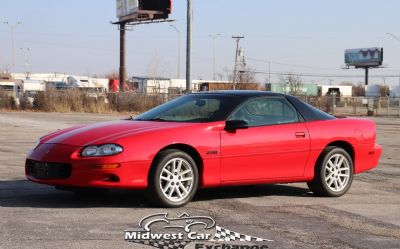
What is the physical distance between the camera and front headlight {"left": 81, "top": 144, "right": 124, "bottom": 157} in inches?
284

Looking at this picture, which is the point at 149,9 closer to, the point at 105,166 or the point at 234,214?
the point at 105,166

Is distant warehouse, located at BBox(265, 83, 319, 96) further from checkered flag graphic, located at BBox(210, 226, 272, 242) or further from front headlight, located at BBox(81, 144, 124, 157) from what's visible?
checkered flag graphic, located at BBox(210, 226, 272, 242)

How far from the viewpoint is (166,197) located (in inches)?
292

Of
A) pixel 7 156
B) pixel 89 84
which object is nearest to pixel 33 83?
pixel 89 84

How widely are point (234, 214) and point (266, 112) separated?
1.78 meters

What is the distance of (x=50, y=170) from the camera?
739 cm

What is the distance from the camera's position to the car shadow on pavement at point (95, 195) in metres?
7.62

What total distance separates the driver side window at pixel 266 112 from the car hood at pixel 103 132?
89cm

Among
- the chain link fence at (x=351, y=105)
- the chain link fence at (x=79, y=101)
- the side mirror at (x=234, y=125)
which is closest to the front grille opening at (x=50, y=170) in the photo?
the side mirror at (x=234, y=125)

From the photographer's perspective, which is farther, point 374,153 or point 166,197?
point 374,153

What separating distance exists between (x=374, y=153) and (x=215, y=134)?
2.83 metres

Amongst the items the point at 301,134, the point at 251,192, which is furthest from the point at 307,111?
the point at 251,192

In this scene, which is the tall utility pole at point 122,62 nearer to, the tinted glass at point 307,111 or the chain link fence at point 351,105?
the chain link fence at point 351,105

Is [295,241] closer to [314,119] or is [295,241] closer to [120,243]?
[120,243]
